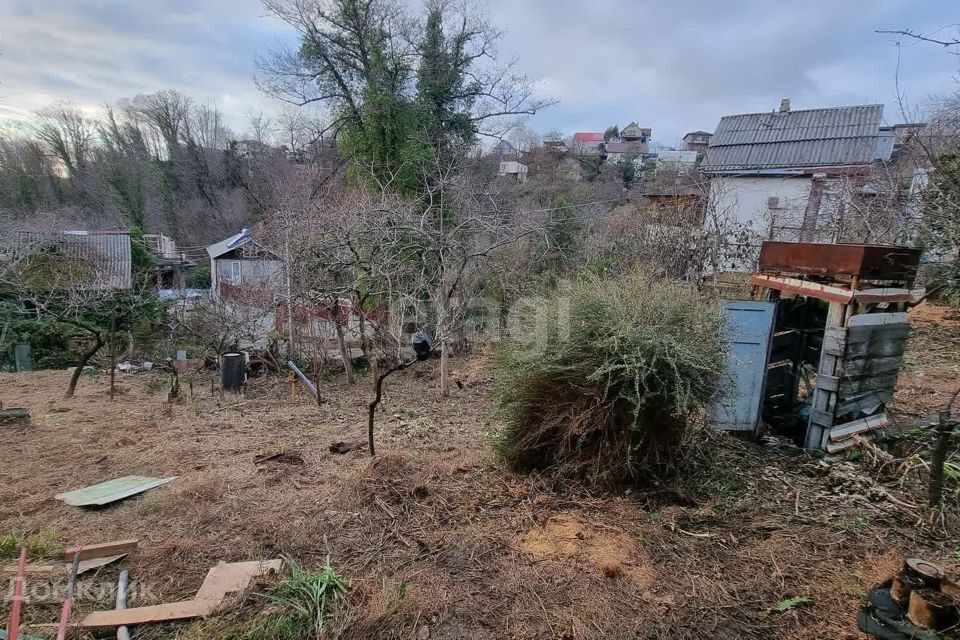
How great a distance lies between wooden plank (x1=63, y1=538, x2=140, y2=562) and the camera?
2.34 m

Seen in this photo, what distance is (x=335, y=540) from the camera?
2.51 meters

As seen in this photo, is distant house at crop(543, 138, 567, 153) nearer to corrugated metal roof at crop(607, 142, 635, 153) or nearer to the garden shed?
the garden shed

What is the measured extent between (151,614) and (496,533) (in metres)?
1.64

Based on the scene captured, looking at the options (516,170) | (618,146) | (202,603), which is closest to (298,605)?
(202,603)

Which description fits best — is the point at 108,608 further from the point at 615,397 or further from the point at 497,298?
the point at 497,298

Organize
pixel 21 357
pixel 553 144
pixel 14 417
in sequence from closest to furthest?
→ pixel 14 417 < pixel 21 357 < pixel 553 144

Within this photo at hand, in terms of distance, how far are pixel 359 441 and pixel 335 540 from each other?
2022 mm

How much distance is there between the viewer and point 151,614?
195 cm

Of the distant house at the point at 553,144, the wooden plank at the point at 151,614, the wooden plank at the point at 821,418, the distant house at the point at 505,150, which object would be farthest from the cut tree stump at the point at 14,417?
the distant house at the point at 553,144

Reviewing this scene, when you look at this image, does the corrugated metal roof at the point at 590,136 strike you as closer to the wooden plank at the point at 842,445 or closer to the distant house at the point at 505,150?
the distant house at the point at 505,150

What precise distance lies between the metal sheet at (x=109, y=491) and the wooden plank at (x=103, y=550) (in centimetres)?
65

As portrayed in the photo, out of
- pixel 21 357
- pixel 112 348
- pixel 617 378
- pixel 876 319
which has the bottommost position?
pixel 21 357

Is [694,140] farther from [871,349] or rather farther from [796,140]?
[871,349]

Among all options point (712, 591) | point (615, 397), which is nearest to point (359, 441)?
point (615, 397)
